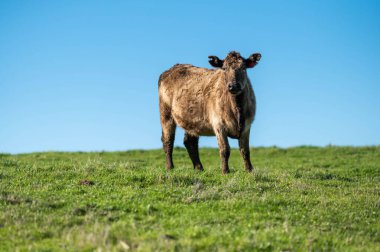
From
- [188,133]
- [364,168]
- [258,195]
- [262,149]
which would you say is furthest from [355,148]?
[258,195]

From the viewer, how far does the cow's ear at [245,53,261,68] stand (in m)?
15.8

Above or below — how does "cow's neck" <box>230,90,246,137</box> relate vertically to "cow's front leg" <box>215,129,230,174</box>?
above

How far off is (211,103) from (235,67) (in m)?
1.59

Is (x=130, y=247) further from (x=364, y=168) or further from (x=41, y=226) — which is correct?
(x=364, y=168)

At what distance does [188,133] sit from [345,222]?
882 centimetres


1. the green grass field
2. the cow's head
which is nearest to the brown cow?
the cow's head

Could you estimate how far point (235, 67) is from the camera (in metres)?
15.0

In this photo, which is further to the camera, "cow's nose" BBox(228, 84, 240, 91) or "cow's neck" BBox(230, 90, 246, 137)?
"cow's neck" BBox(230, 90, 246, 137)

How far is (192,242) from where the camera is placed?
25.0 feet

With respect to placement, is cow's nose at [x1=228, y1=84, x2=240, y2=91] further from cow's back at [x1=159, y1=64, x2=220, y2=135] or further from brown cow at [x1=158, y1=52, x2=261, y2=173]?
cow's back at [x1=159, y1=64, x2=220, y2=135]

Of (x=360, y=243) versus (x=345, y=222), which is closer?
(x=360, y=243)

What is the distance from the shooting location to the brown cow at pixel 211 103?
15.1m

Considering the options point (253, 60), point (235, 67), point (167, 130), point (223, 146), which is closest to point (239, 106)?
point (235, 67)

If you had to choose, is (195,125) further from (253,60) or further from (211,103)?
(253,60)
